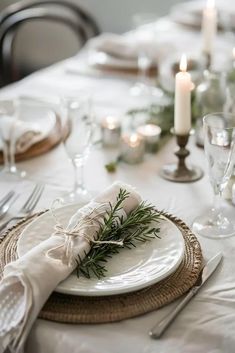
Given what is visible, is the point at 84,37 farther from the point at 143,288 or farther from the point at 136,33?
the point at 143,288

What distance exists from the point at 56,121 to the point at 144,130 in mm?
245

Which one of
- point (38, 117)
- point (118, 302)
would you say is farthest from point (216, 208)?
point (38, 117)

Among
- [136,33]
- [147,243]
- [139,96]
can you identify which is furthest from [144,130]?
[136,33]

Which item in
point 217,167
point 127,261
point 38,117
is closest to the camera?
point 127,261

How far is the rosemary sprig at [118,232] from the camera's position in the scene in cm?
92

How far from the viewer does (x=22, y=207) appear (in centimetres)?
119

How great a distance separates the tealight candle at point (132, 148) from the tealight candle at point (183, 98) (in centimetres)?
13

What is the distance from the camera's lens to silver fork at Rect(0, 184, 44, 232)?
113 cm

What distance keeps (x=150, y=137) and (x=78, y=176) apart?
226 millimetres

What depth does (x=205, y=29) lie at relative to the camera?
1.88 metres

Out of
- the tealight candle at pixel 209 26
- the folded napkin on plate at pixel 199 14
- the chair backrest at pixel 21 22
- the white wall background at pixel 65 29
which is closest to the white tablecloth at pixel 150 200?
the tealight candle at pixel 209 26

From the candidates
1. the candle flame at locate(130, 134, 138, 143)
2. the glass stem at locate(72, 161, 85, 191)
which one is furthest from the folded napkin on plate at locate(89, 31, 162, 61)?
the glass stem at locate(72, 161, 85, 191)

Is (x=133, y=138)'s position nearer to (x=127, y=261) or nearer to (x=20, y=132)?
(x=20, y=132)

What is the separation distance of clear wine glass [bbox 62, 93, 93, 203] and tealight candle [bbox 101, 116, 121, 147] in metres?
0.14
